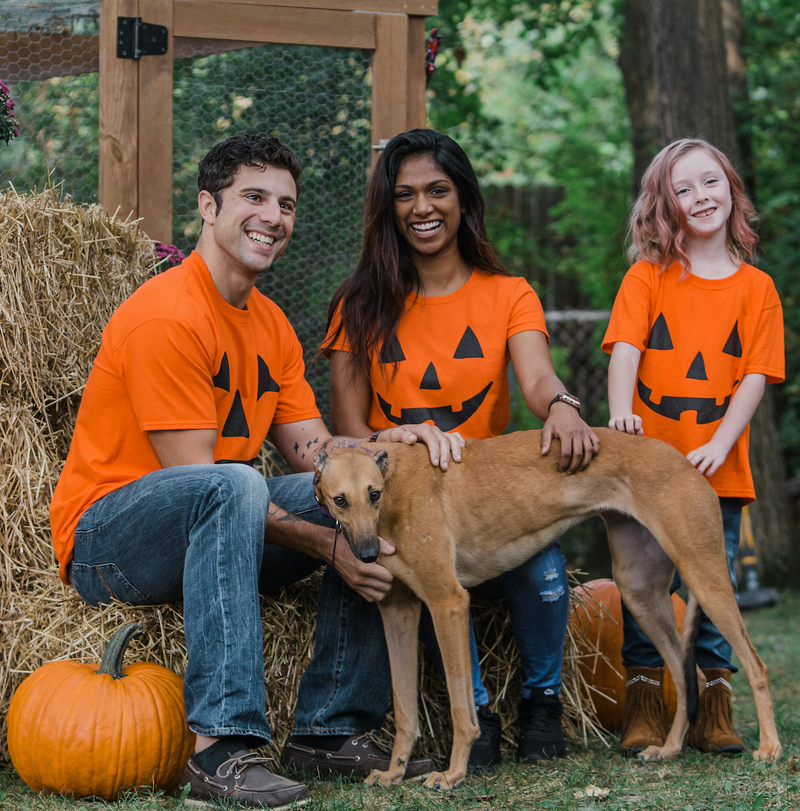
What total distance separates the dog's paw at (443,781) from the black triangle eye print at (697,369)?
1.92 m

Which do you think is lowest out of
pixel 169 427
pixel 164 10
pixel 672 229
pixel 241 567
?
pixel 241 567

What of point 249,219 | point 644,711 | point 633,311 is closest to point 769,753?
point 644,711

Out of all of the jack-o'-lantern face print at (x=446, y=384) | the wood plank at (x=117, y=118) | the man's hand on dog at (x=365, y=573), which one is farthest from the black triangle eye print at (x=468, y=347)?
the wood plank at (x=117, y=118)

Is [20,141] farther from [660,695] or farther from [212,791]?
[660,695]

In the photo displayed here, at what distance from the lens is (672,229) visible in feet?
13.0

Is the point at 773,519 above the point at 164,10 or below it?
below

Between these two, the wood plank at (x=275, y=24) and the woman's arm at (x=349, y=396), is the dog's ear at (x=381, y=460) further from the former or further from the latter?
the wood plank at (x=275, y=24)

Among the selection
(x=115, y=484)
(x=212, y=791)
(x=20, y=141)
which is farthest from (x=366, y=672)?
(x=20, y=141)

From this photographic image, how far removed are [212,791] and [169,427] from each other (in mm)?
1214

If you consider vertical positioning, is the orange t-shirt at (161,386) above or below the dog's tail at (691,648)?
above

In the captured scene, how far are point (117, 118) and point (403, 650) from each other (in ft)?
9.79

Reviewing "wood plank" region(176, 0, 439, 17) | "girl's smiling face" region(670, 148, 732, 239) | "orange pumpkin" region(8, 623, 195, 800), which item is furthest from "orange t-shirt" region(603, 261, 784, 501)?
"orange pumpkin" region(8, 623, 195, 800)

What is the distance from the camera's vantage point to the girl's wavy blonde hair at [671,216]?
3.95 metres

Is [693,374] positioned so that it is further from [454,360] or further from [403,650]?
[403,650]
